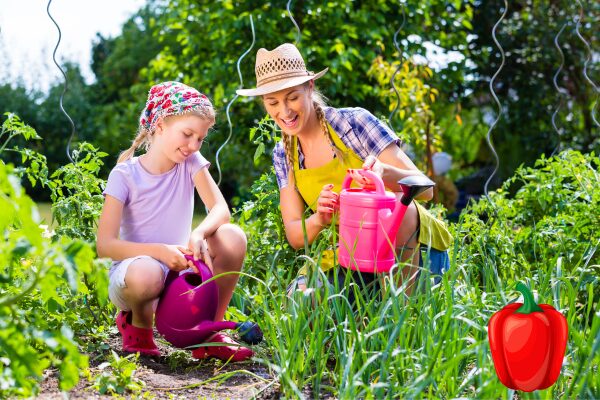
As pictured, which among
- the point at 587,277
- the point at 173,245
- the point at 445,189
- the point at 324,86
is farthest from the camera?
the point at 445,189

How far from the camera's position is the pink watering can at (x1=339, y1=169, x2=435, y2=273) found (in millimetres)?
2012

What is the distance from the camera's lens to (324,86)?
613 centimetres

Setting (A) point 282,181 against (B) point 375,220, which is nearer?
(B) point 375,220

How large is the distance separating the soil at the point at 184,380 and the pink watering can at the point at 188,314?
0.07 metres

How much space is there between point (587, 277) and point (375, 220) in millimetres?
825

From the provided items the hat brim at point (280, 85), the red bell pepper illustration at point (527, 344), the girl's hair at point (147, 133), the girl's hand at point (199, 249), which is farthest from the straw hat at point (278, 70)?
the red bell pepper illustration at point (527, 344)

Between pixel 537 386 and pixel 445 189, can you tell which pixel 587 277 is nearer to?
pixel 537 386

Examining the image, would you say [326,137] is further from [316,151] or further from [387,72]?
[387,72]

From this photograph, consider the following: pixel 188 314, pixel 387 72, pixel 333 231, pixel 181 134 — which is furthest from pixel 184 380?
pixel 387 72

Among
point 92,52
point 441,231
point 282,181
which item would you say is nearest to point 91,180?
point 282,181

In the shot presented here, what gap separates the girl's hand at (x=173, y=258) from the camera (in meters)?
2.16

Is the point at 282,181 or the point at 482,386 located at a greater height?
the point at 282,181

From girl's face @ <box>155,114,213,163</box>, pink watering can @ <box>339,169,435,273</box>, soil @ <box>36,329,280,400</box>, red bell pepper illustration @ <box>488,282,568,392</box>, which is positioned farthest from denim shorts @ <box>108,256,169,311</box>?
red bell pepper illustration @ <box>488,282,568,392</box>

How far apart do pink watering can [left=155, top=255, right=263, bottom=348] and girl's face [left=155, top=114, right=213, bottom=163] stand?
15.0 inches
